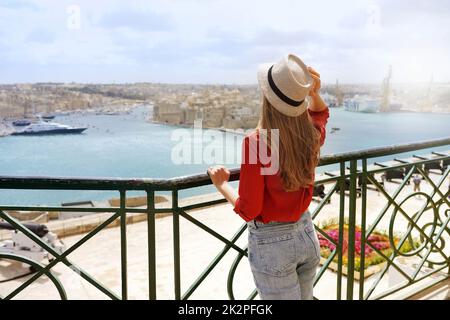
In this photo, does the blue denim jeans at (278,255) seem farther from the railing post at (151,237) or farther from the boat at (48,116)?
the boat at (48,116)

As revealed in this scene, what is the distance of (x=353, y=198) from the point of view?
2.30m

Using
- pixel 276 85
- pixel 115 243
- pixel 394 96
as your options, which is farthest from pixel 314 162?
pixel 394 96

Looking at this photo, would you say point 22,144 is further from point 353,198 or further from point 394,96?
point 353,198

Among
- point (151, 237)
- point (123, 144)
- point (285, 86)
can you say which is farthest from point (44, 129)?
point (285, 86)

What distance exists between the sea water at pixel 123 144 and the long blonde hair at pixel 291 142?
66856 mm

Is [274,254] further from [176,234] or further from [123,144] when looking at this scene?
[123,144]

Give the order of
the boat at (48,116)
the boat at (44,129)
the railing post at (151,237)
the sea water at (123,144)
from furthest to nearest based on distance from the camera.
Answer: the boat at (48,116) < the boat at (44,129) < the sea water at (123,144) < the railing post at (151,237)

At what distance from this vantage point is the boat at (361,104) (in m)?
94.0

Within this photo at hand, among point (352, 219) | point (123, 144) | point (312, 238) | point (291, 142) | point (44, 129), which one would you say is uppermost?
point (291, 142)

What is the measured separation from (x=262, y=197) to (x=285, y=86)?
0.34 metres

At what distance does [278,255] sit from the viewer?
1.50 m

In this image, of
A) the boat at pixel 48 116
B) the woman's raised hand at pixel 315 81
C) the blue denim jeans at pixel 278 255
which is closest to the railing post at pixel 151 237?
the blue denim jeans at pixel 278 255
